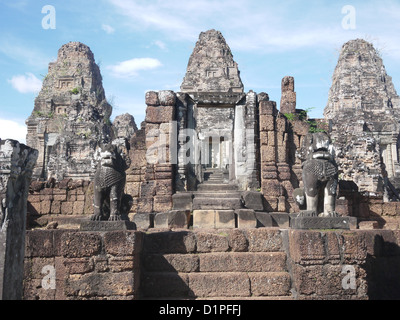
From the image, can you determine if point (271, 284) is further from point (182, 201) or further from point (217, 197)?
point (182, 201)

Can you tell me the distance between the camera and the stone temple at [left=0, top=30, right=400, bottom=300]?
5.40m

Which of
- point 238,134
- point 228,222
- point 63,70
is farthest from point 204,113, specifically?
point 63,70

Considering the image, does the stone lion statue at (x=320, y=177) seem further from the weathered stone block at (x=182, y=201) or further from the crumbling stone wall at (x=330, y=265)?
the weathered stone block at (x=182, y=201)

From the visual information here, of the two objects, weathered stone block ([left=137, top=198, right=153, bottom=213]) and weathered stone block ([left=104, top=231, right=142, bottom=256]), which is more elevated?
weathered stone block ([left=137, top=198, right=153, bottom=213])

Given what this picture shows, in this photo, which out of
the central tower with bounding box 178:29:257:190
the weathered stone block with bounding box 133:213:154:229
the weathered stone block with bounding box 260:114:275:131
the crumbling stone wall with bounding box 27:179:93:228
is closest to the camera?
the weathered stone block with bounding box 133:213:154:229

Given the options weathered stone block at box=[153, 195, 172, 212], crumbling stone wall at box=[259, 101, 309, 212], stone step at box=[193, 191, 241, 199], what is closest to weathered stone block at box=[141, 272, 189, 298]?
weathered stone block at box=[153, 195, 172, 212]

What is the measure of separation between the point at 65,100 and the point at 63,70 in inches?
251

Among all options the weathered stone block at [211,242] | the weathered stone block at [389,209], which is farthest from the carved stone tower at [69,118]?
the weathered stone block at [211,242]

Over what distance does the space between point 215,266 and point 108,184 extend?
2212 millimetres

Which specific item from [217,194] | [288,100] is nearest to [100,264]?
[217,194]

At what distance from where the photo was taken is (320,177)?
6500 millimetres

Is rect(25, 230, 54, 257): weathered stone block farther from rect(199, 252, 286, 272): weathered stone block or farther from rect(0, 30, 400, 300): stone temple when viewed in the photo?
rect(199, 252, 286, 272): weathered stone block

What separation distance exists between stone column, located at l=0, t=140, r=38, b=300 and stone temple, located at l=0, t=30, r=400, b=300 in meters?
0.01

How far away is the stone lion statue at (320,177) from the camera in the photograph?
21.3 feet
